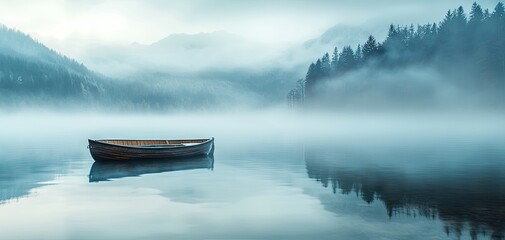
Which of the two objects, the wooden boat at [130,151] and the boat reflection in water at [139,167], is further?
the wooden boat at [130,151]

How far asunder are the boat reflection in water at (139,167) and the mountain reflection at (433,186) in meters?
9.41

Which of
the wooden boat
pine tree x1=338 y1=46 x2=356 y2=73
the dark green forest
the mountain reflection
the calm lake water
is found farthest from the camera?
pine tree x1=338 y1=46 x2=356 y2=73

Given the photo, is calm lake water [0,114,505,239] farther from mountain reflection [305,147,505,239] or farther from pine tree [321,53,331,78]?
pine tree [321,53,331,78]

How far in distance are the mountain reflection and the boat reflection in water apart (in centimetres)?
941

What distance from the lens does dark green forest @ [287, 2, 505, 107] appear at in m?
106

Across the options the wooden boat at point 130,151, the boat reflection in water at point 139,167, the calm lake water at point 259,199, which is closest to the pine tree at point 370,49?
the calm lake water at point 259,199

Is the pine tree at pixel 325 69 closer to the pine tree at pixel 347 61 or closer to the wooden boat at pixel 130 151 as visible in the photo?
the pine tree at pixel 347 61

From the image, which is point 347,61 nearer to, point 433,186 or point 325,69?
point 325,69

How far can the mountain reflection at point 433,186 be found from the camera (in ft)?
64.0

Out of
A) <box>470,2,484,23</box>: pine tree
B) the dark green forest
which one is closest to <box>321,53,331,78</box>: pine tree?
the dark green forest

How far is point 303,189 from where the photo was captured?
2816 cm

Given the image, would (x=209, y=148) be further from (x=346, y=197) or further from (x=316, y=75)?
(x=316, y=75)

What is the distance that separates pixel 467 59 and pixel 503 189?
101 metres

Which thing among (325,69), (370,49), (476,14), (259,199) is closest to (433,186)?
(259,199)
